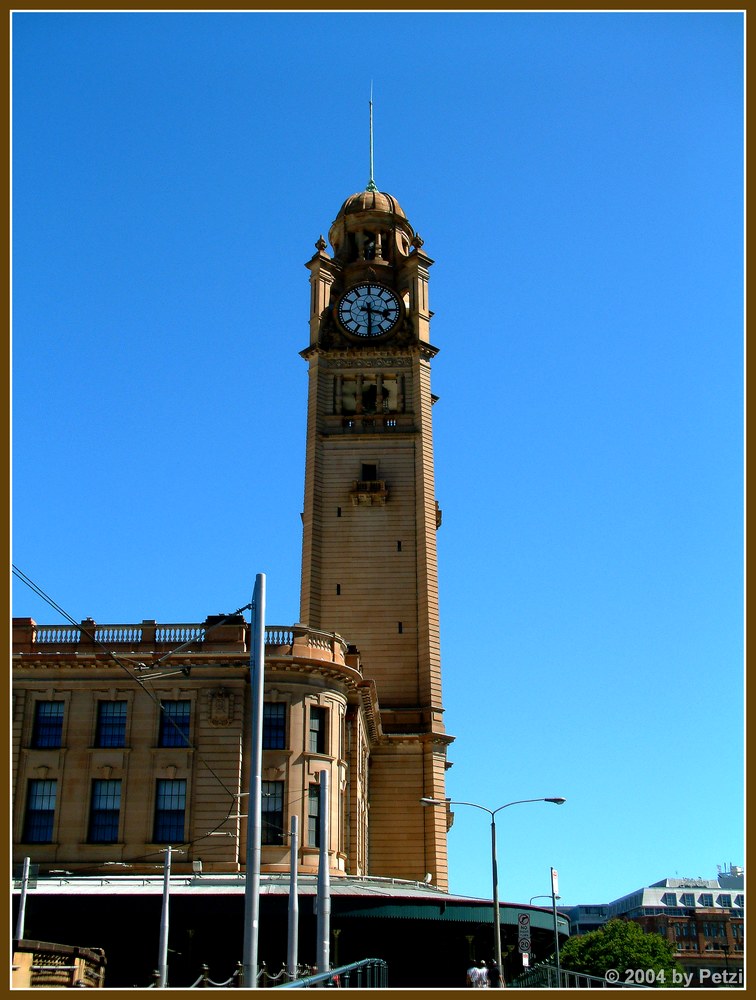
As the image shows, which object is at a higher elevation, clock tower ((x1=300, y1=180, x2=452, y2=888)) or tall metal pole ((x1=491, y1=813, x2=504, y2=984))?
clock tower ((x1=300, y1=180, x2=452, y2=888))

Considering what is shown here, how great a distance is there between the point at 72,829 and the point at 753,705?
38469mm

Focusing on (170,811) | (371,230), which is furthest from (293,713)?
(371,230)

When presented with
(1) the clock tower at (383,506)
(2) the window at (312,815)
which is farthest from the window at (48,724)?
A: (1) the clock tower at (383,506)

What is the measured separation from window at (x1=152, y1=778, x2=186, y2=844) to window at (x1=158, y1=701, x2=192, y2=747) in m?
1.62

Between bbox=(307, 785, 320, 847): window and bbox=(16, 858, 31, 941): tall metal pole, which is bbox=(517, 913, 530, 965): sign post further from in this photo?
bbox=(16, 858, 31, 941): tall metal pole

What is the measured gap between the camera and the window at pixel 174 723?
49.5 metres

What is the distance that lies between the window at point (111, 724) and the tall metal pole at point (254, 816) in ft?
88.3

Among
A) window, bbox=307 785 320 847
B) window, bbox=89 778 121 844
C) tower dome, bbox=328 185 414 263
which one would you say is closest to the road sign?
window, bbox=307 785 320 847

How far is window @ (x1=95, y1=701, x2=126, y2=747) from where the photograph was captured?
4962 cm

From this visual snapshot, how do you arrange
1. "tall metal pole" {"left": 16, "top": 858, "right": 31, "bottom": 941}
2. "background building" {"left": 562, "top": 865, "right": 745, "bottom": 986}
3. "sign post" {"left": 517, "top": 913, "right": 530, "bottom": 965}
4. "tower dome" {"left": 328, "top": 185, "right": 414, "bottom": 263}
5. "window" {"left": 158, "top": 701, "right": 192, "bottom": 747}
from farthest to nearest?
1. "background building" {"left": 562, "top": 865, "right": 745, "bottom": 986}
2. "tower dome" {"left": 328, "top": 185, "right": 414, "bottom": 263}
3. "window" {"left": 158, "top": 701, "right": 192, "bottom": 747}
4. "sign post" {"left": 517, "top": 913, "right": 530, "bottom": 965}
5. "tall metal pole" {"left": 16, "top": 858, "right": 31, "bottom": 941}

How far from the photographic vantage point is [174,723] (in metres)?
49.2

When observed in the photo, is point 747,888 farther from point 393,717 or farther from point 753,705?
point 393,717

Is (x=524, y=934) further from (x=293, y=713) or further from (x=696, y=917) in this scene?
(x=696, y=917)

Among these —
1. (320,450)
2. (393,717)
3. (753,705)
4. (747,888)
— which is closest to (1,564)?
(753,705)
